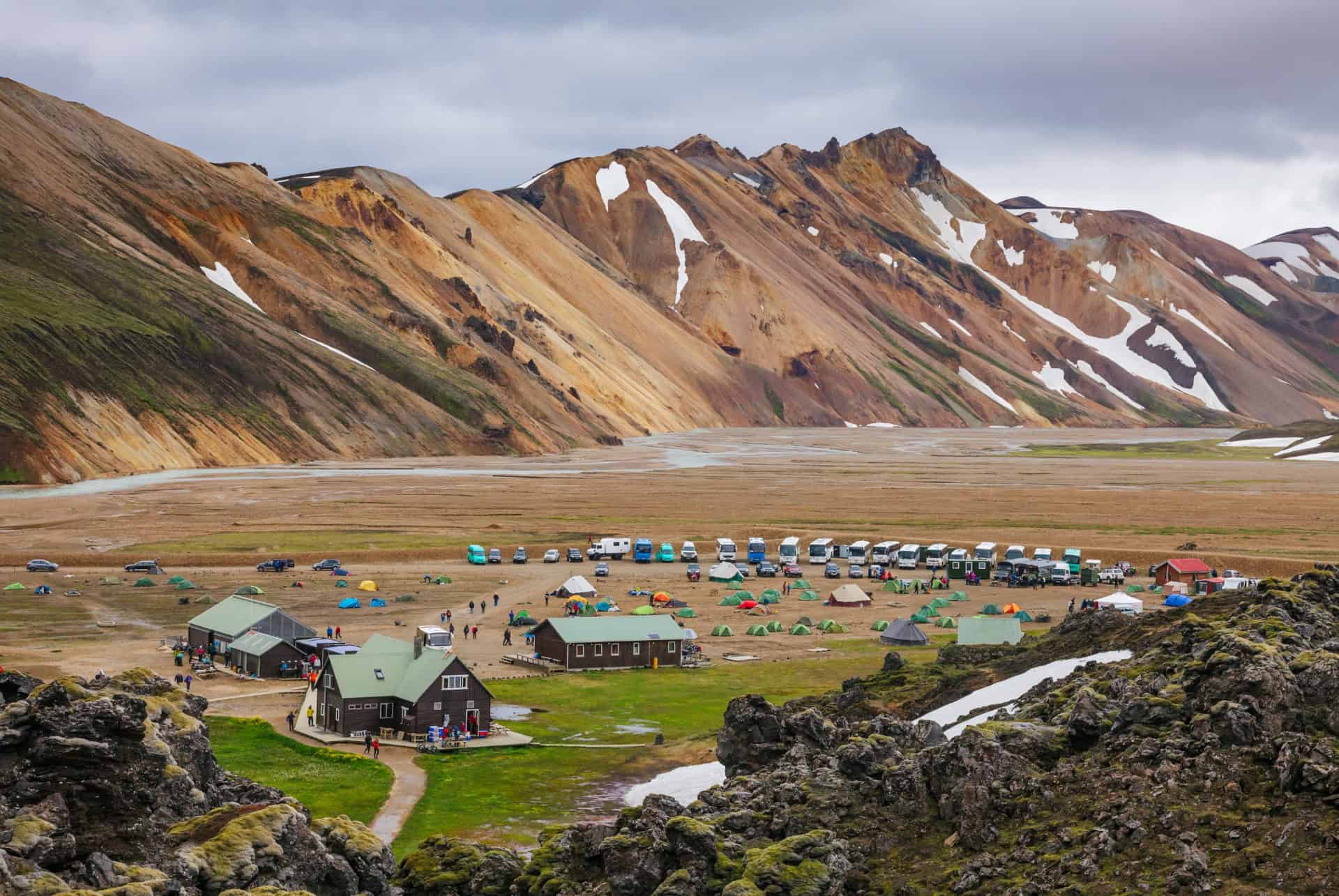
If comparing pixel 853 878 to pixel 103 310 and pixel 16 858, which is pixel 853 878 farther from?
pixel 103 310

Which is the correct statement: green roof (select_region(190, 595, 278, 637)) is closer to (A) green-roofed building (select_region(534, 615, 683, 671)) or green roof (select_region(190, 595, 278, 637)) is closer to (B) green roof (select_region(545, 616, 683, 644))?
(A) green-roofed building (select_region(534, 615, 683, 671))

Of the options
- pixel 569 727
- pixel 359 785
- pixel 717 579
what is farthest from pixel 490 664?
pixel 717 579

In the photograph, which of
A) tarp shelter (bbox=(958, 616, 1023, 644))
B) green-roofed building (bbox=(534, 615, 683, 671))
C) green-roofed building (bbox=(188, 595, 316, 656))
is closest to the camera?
tarp shelter (bbox=(958, 616, 1023, 644))

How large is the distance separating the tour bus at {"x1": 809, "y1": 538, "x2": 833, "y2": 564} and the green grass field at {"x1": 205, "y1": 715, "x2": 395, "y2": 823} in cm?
5781

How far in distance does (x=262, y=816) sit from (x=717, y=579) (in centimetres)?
6841

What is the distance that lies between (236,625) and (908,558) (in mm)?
51892

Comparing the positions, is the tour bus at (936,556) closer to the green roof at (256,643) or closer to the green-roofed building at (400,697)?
the green roof at (256,643)

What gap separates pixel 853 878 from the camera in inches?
1006

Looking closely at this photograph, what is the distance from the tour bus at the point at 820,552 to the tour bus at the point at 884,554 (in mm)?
3095

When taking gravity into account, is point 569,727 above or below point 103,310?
below

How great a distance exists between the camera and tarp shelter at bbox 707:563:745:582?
308 feet

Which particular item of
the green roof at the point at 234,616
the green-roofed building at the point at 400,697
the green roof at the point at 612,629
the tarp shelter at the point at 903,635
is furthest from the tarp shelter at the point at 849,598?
the green-roofed building at the point at 400,697

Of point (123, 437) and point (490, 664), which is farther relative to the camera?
point (123, 437)

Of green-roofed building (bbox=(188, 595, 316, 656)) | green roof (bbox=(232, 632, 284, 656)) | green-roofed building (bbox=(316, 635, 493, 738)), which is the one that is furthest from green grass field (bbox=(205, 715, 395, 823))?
green-roofed building (bbox=(188, 595, 316, 656))
